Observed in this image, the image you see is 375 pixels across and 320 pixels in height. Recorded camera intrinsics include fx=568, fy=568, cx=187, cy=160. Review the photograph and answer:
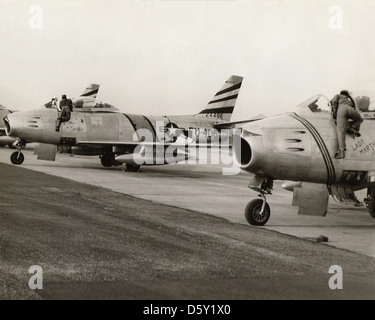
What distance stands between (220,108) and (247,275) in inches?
790

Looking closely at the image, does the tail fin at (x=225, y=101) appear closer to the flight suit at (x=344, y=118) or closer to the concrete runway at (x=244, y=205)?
the concrete runway at (x=244, y=205)

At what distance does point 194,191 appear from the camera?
13.1 m

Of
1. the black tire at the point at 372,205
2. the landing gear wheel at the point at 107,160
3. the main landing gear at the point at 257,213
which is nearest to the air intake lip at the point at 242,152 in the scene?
the main landing gear at the point at 257,213

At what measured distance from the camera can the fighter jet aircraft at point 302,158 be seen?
27.0ft

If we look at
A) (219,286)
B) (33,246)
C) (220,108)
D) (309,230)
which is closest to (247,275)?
(219,286)

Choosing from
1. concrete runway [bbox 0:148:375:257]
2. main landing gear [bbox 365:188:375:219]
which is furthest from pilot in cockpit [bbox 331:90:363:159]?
main landing gear [bbox 365:188:375:219]

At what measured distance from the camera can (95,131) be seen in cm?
1947

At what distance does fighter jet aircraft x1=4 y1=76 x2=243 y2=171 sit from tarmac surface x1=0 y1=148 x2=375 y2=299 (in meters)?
7.71

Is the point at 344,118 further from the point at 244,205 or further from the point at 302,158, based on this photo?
the point at 244,205

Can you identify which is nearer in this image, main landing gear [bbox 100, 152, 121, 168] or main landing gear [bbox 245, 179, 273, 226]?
main landing gear [bbox 245, 179, 273, 226]

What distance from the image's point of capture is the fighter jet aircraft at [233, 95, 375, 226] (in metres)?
8.22

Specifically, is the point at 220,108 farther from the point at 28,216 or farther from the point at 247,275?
the point at 247,275

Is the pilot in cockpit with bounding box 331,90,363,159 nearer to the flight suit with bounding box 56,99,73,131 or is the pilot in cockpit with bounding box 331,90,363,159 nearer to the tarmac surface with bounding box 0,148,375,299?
the tarmac surface with bounding box 0,148,375,299
